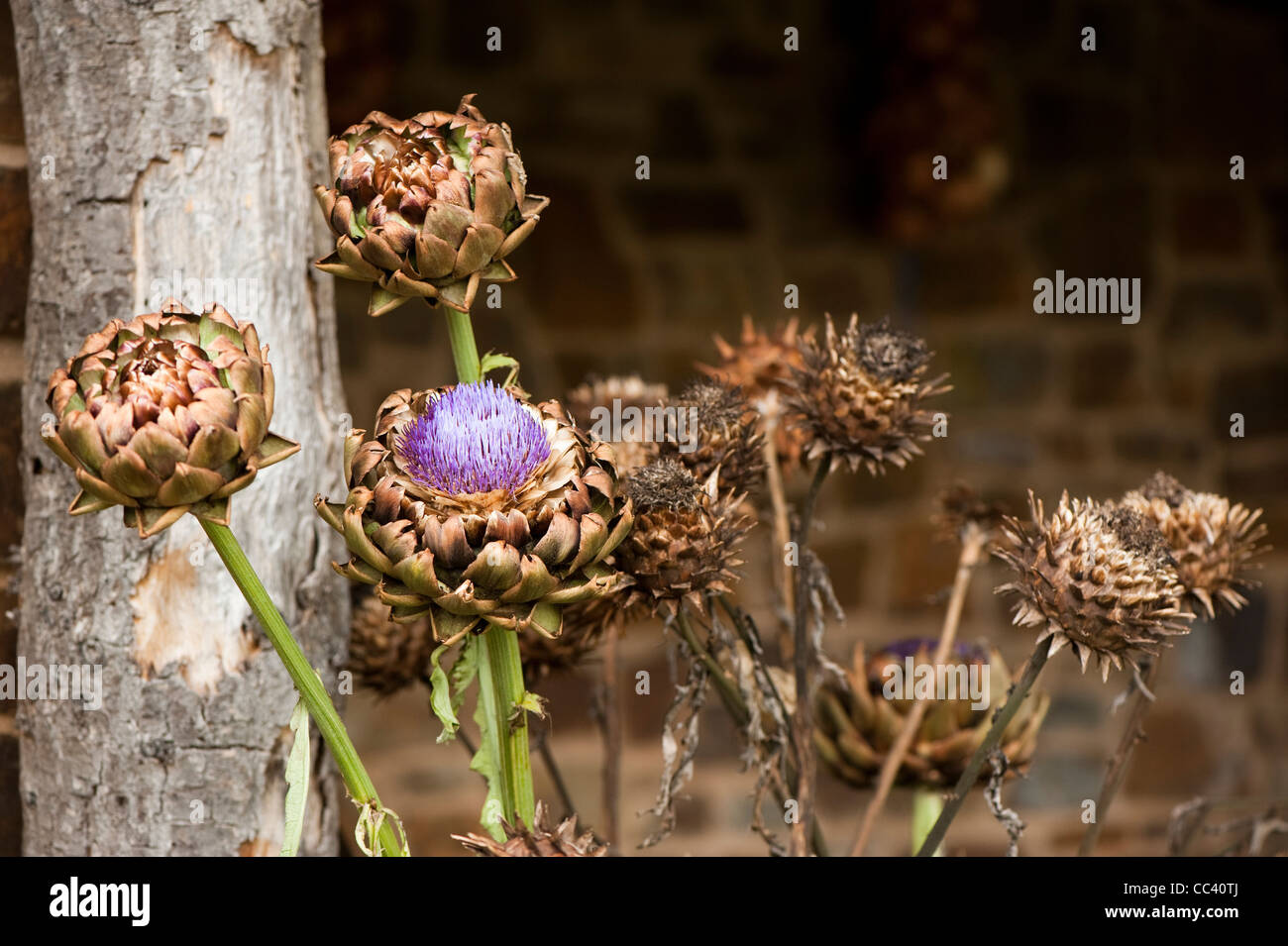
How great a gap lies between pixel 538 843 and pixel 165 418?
1.06 ft

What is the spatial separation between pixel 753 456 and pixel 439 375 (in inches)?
59.2

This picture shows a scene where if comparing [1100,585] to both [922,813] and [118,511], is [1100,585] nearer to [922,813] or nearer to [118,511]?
[922,813]

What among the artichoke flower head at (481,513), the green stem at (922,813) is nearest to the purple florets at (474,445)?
the artichoke flower head at (481,513)

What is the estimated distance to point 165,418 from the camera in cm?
61

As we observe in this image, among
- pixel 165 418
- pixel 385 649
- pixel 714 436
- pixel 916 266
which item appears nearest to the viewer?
pixel 165 418

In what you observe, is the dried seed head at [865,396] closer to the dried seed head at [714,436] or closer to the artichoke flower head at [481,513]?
the dried seed head at [714,436]

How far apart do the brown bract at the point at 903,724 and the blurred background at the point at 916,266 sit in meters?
1.16

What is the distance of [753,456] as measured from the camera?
881 millimetres

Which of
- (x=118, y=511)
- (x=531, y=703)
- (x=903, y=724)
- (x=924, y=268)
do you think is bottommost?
(x=903, y=724)

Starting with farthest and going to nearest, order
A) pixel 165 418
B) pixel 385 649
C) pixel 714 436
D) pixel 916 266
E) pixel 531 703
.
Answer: pixel 916 266, pixel 385 649, pixel 714 436, pixel 531 703, pixel 165 418

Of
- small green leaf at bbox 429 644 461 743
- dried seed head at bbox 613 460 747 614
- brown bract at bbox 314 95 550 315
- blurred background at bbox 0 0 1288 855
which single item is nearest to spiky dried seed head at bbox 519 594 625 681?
dried seed head at bbox 613 460 747 614

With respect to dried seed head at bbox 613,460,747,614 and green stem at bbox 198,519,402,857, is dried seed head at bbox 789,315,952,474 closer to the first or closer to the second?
dried seed head at bbox 613,460,747,614

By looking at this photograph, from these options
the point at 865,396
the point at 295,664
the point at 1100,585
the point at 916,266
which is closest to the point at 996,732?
the point at 1100,585

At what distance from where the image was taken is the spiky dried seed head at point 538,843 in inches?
27.0
